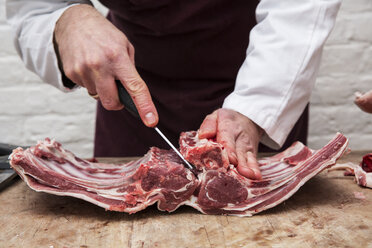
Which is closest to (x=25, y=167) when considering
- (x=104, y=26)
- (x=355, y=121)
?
(x=104, y=26)

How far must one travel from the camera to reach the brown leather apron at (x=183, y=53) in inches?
82.7

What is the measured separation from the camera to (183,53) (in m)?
2.21

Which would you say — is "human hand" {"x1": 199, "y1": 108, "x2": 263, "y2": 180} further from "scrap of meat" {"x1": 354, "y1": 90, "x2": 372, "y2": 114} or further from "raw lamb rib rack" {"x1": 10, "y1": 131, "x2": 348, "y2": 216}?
"scrap of meat" {"x1": 354, "y1": 90, "x2": 372, "y2": 114}

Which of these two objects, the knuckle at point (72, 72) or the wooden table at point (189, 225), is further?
the knuckle at point (72, 72)

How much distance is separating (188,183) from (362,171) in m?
0.70

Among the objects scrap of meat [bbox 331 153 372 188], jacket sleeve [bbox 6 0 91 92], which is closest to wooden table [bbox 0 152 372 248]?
scrap of meat [bbox 331 153 372 188]

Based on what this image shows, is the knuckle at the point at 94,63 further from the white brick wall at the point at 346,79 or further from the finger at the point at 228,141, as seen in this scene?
the white brick wall at the point at 346,79

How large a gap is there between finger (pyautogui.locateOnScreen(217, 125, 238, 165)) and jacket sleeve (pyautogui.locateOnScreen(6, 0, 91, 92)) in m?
0.78

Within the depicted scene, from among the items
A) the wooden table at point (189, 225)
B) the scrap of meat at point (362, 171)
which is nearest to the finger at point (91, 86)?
the wooden table at point (189, 225)

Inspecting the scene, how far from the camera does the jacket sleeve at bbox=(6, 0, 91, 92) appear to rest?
192 cm

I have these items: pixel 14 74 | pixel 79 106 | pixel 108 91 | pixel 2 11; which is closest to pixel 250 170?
pixel 108 91

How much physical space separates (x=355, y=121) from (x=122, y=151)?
61.1 inches

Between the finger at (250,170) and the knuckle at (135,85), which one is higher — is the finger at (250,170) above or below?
below

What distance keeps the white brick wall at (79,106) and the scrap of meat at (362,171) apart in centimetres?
118
